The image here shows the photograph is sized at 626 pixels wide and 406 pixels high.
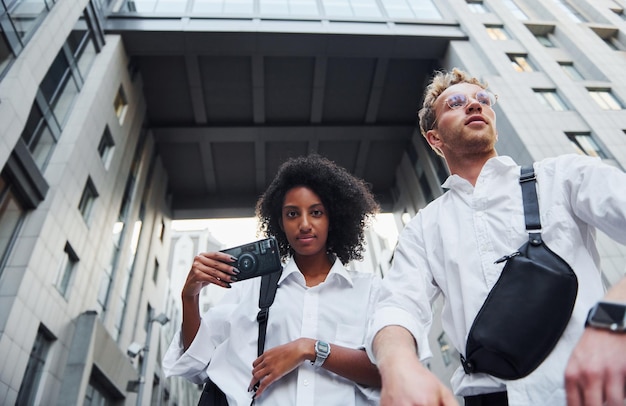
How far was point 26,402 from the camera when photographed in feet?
30.1

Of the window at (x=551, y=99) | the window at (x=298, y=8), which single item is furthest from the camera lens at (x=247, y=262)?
the window at (x=298, y=8)

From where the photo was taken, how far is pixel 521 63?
18391mm

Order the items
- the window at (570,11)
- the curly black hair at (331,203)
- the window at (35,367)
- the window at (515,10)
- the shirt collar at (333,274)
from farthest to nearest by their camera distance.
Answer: the window at (570,11) < the window at (515,10) < the window at (35,367) < the curly black hair at (331,203) < the shirt collar at (333,274)

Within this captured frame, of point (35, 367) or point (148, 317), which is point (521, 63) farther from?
point (148, 317)

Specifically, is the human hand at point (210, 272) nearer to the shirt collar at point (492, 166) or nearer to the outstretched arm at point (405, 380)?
the outstretched arm at point (405, 380)

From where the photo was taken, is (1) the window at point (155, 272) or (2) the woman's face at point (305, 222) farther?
(1) the window at point (155, 272)

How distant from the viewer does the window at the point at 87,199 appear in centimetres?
1320

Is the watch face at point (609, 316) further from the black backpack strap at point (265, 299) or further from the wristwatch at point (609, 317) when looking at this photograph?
the black backpack strap at point (265, 299)

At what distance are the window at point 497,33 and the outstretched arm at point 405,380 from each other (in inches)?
842

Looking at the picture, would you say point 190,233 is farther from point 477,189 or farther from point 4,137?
point 477,189

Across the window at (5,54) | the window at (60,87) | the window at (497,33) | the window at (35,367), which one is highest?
the window at (497,33)

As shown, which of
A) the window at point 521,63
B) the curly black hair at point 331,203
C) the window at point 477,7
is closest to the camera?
the curly black hair at point 331,203

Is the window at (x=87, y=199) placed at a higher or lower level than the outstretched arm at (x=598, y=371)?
higher

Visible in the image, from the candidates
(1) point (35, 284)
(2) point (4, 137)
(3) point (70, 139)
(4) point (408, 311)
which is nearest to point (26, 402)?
(1) point (35, 284)
